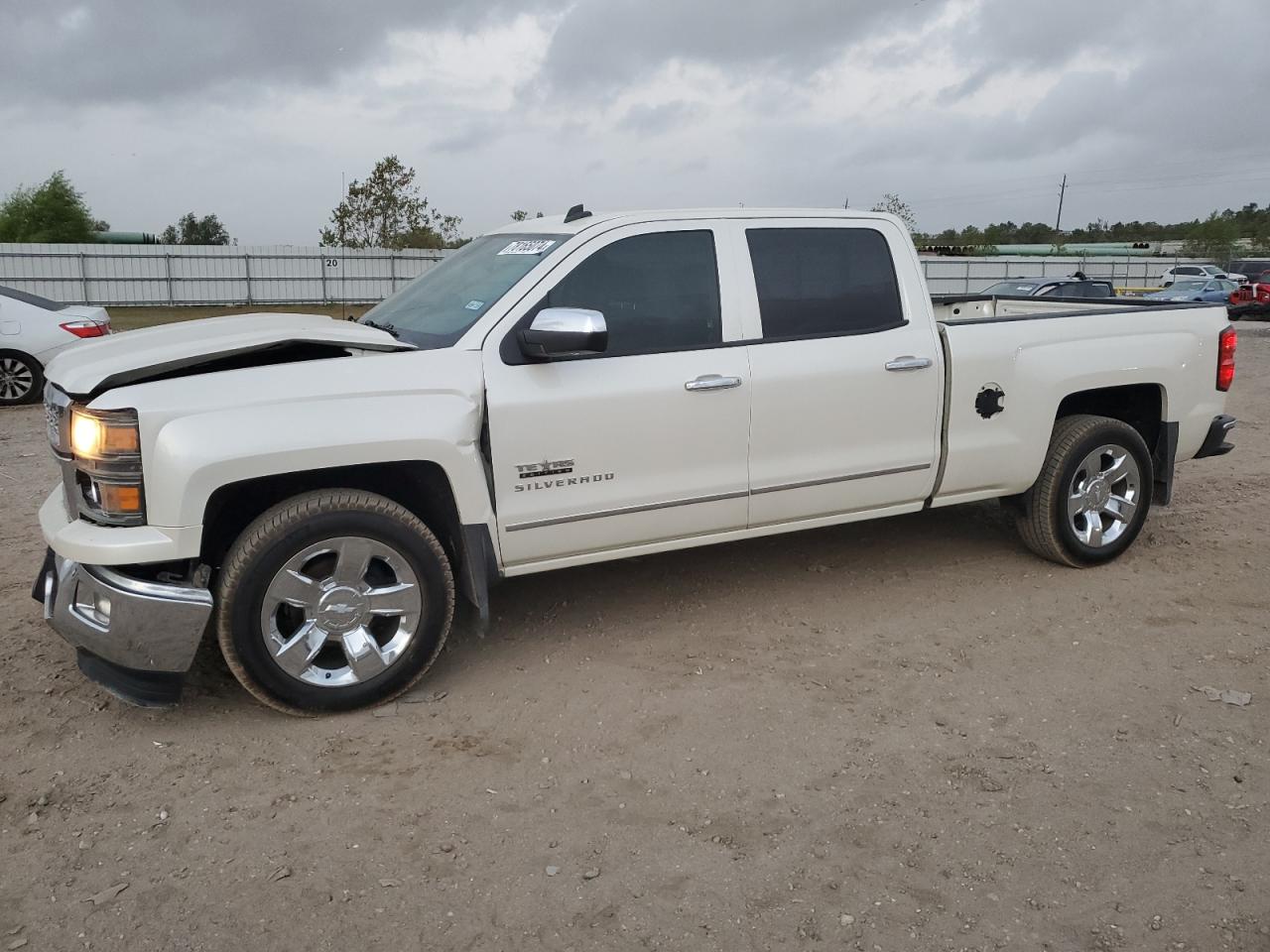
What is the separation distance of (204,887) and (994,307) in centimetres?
554

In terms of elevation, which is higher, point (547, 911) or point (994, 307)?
point (994, 307)

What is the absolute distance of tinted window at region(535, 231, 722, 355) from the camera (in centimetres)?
420

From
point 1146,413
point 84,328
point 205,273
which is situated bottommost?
point 1146,413

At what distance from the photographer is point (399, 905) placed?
2.83m

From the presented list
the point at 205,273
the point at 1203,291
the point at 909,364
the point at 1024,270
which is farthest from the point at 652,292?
the point at 1024,270

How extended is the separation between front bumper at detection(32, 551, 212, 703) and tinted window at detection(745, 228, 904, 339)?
2.56 metres

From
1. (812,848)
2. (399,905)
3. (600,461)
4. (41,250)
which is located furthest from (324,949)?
(41,250)

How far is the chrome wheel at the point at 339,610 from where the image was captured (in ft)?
12.2

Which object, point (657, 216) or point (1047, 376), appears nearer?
point (657, 216)

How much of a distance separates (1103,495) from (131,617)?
182 inches

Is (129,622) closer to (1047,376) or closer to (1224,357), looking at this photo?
(1047,376)

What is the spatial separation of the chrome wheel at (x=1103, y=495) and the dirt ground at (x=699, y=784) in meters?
0.36

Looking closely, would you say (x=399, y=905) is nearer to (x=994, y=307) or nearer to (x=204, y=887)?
(x=204, y=887)

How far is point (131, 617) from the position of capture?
A: 3521 millimetres
